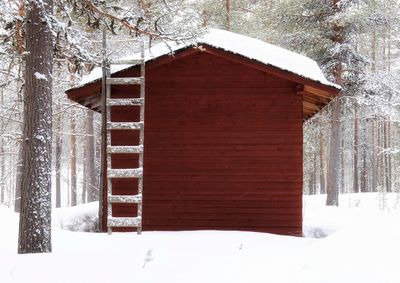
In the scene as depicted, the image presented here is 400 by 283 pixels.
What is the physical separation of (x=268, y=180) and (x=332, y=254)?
5.11 metres

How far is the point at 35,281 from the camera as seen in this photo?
16.3 ft

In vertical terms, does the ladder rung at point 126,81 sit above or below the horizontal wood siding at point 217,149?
above

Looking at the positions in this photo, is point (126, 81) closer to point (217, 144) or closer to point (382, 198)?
point (217, 144)

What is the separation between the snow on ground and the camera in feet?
16.6

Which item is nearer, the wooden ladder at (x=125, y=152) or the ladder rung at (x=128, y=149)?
the wooden ladder at (x=125, y=152)

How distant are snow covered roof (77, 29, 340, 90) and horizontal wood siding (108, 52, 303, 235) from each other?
44 centimetres

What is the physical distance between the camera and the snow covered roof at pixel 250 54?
1022 cm

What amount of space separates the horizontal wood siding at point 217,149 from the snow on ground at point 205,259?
6.15 feet

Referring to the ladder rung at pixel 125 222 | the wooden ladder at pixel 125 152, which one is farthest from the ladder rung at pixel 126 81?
the ladder rung at pixel 125 222

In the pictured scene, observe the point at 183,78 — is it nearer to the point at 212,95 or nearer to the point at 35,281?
the point at 212,95

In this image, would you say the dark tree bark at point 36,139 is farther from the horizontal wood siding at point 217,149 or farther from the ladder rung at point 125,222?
the horizontal wood siding at point 217,149

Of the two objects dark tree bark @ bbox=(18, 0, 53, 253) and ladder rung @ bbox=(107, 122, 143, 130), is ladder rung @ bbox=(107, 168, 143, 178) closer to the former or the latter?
ladder rung @ bbox=(107, 122, 143, 130)

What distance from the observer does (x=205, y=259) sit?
21.7ft

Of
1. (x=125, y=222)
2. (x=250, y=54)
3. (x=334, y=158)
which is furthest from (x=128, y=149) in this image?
(x=334, y=158)
